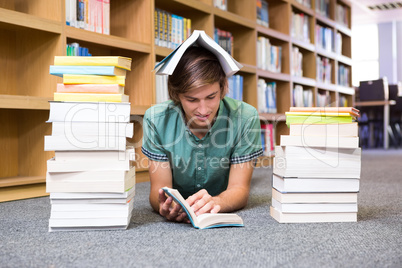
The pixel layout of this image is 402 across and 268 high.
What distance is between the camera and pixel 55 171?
125 cm

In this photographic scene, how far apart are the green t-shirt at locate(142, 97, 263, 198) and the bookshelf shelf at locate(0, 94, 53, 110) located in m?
0.68

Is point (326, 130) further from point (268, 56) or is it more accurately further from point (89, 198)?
point (268, 56)

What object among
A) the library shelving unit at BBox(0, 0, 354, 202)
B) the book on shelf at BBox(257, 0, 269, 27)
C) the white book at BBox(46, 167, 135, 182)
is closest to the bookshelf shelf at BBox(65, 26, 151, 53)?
the library shelving unit at BBox(0, 0, 354, 202)

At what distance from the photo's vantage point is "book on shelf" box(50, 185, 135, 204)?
1.26m

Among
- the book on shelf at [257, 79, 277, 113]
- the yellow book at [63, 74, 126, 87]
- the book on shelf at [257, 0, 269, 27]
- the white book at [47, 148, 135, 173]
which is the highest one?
the book on shelf at [257, 0, 269, 27]

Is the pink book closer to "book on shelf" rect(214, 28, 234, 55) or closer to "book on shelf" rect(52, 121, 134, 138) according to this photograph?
"book on shelf" rect(52, 121, 134, 138)

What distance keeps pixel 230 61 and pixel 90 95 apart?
481 millimetres

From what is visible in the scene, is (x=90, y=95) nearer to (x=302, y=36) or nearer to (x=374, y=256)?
(x=374, y=256)

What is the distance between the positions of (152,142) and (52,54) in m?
0.92

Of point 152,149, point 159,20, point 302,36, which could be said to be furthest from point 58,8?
point 302,36

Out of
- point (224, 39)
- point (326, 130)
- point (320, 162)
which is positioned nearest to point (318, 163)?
point (320, 162)

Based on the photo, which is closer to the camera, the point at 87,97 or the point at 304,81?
the point at 87,97

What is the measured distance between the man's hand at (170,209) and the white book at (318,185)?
351mm

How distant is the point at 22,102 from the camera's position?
1925 millimetres
